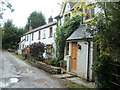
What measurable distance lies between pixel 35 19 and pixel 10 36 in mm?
11336

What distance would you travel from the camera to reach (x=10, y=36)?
38938 millimetres

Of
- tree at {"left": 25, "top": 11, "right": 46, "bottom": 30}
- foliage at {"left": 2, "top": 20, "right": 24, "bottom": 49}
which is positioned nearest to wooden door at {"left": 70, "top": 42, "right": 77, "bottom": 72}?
foliage at {"left": 2, "top": 20, "right": 24, "bottom": 49}

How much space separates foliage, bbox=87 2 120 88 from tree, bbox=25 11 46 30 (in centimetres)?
4162

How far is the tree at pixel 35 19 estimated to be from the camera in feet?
147

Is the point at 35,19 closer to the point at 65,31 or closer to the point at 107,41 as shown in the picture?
the point at 65,31

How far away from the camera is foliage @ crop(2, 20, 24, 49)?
39.0 meters

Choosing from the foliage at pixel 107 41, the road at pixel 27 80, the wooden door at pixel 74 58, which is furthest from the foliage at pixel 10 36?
the foliage at pixel 107 41

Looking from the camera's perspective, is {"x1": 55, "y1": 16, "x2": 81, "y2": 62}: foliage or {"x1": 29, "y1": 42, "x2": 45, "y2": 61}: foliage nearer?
{"x1": 55, "y1": 16, "x2": 81, "y2": 62}: foliage

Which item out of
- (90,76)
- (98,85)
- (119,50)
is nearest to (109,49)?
(119,50)

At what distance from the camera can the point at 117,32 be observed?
178 inches

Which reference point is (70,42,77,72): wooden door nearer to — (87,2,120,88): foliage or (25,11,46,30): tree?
(87,2,120,88): foliage

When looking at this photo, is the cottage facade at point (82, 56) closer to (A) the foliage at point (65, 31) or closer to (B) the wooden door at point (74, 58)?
(B) the wooden door at point (74, 58)

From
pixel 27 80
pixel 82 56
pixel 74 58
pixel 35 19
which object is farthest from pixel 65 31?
pixel 35 19

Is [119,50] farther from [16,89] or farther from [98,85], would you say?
[16,89]
